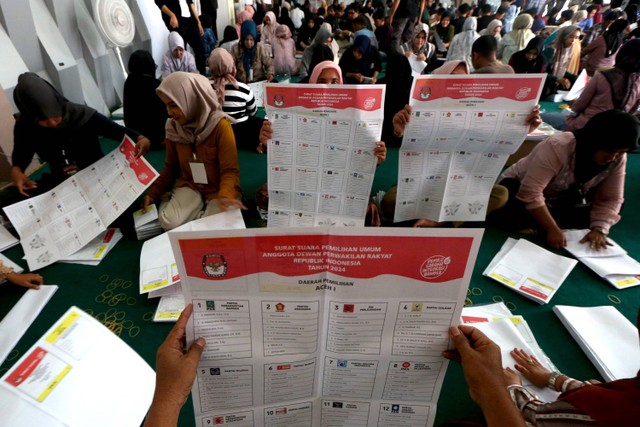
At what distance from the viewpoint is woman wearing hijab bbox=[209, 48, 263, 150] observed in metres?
2.96

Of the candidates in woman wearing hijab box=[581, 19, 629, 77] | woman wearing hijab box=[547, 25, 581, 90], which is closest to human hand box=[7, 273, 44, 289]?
woman wearing hijab box=[547, 25, 581, 90]

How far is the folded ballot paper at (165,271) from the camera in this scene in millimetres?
1612

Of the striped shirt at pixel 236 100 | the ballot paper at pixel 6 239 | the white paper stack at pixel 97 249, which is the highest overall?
the striped shirt at pixel 236 100

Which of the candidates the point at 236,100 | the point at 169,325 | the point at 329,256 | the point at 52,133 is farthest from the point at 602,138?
the point at 52,133

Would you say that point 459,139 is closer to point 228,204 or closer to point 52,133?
point 228,204

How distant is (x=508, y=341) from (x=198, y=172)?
181 centimetres

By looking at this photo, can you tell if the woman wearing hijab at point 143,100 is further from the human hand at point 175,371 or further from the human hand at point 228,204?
the human hand at point 175,371

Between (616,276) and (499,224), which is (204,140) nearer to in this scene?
(499,224)

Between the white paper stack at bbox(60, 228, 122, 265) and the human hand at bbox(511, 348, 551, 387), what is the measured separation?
2123 millimetres

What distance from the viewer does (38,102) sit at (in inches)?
72.0

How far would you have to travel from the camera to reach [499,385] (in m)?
0.63

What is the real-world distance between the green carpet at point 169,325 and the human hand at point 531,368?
23 cm

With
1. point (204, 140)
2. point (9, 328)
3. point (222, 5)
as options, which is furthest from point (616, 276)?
point (222, 5)

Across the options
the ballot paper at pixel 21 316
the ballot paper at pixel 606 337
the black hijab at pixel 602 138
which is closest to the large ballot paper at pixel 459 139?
the black hijab at pixel 602 138
